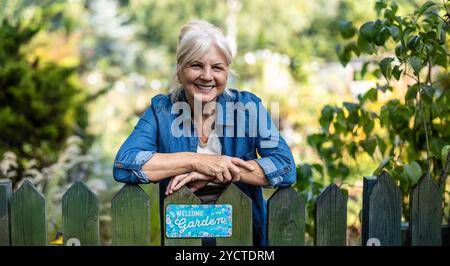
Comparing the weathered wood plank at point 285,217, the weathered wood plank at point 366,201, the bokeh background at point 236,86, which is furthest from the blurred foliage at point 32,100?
the weathered wood plank at point 366,201

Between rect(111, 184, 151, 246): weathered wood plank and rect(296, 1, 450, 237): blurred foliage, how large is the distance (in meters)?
0.93

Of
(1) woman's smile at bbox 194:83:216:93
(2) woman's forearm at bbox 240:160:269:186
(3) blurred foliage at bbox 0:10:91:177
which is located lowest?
(2) woman's forearm at bbox 240:160:269:186

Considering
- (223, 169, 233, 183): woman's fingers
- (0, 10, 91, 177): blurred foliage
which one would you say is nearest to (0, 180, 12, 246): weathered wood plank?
(223, 169, 233, 183): woman's fingers

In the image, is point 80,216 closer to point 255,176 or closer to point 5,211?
point 5,211

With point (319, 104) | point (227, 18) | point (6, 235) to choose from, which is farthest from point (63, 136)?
point (227, 18)

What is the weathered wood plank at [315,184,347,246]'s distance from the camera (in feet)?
6.96

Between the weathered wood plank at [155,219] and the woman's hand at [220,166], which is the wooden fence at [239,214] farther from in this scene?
the weathered wood plank at [155,219]

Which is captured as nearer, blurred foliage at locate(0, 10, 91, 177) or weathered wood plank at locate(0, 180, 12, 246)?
weathered wood plank at locate(0, 180, 12, 246)

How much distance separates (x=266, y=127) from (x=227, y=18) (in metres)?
10.5

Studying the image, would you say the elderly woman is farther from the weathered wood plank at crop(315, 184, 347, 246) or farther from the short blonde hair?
the weathered wood plank at crop(315, 184, 347, 246)

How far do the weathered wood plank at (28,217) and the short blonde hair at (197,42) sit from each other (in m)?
0.66

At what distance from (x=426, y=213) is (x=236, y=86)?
16.2ft

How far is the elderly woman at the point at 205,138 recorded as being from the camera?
213 centimetres

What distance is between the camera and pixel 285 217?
2.13 meters
